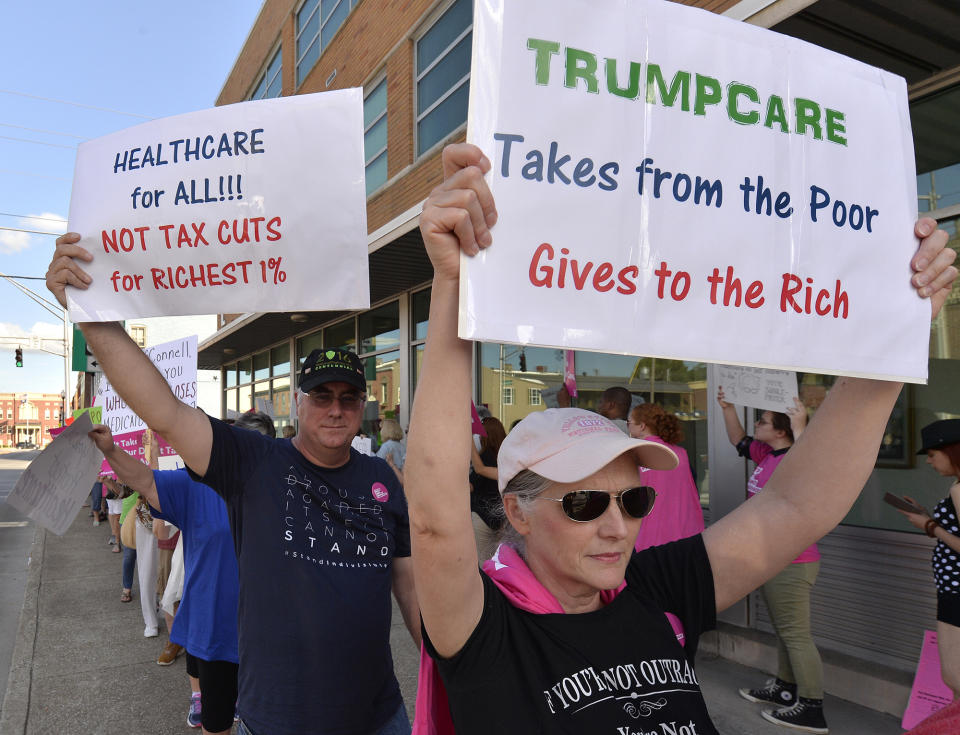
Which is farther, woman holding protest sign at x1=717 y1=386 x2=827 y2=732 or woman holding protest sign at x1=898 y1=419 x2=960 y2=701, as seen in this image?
woman holding protest sign at x1=717 y1=386 x2=827 y2=732

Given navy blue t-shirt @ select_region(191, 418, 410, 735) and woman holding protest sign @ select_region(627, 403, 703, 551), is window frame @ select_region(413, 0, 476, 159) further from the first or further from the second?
navy blue t-shirt @ select_region(191, 418, 410, 735)

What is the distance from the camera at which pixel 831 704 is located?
14.5ft

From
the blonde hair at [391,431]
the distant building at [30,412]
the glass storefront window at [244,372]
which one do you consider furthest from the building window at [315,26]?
the distant building at [30,412]

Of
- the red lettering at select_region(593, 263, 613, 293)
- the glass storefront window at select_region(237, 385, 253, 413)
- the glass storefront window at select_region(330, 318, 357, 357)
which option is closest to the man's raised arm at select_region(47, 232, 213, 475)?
the red lettering at select_region(593, 263, 613, 293)

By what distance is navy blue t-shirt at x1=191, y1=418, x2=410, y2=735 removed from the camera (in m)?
2.11

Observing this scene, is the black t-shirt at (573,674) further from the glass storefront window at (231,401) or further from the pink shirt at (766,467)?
the glass storefront window at (231,401)

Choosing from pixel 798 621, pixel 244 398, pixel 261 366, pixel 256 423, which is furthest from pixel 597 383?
pixel 244 398

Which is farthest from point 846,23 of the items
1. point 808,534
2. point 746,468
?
A: point 808,534

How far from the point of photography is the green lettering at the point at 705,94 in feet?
4.83

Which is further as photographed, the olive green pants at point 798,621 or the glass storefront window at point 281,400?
the glass storefront window at point 281,400

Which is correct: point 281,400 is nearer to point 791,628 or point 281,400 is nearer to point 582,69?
point 791,628

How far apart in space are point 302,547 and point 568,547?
3.49ft

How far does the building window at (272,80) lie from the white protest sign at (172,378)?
44.1 feet

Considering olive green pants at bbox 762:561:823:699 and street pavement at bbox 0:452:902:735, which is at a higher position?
olive green pants at bbox 762:561:823:699
